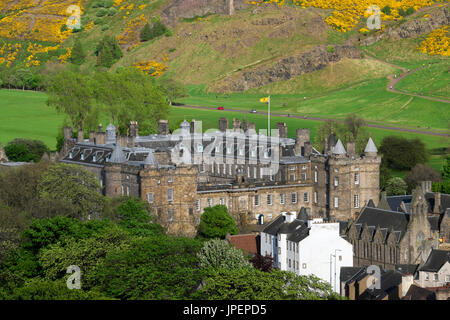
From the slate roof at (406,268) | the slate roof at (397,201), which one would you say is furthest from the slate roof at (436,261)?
the slate roof at (397,201)

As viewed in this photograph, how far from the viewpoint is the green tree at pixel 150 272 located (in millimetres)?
86062

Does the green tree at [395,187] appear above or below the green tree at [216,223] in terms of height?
above

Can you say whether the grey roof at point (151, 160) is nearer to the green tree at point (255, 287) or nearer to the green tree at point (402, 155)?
the green tree at point (255, 287)

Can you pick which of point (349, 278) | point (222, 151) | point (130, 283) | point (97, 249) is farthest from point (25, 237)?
point (222, 151)

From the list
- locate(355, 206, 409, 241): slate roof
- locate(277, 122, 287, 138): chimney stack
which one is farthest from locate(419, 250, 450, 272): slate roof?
locate(277, 122, 287, 138): chimney stack

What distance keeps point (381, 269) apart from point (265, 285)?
76.0 feet

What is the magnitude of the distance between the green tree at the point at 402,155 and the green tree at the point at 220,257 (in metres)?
73.8

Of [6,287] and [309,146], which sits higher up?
[309,146]

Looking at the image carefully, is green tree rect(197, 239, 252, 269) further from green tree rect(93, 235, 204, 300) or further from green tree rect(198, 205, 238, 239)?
green tree rect(198, 205, 238, 239)

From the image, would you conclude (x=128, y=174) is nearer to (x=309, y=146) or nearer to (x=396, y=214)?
(x=309, y=146)

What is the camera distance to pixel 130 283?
285 feet

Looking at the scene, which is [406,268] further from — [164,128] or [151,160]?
[164,128]

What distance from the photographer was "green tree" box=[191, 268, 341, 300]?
3054 inches
